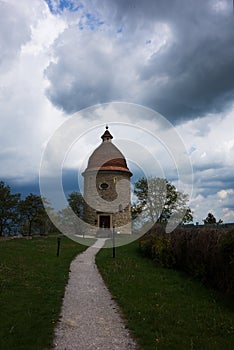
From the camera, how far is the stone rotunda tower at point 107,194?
3103 centimetres

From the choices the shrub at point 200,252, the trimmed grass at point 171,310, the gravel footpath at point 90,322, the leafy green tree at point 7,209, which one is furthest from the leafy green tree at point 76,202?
the gravel footpath at point 90,322

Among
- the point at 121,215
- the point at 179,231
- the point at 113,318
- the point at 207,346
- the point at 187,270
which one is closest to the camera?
the point at 207,346

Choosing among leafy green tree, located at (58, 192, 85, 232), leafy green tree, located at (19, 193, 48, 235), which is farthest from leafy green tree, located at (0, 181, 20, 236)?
leafy green tree, located at (58, 192, 85, 232)

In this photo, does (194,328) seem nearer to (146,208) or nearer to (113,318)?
(113,318)

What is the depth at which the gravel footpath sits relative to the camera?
4.60 metres

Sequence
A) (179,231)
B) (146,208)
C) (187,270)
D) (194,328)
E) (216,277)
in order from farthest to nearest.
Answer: (146,208), (179,231), (187,270), (216,277), (194,328)

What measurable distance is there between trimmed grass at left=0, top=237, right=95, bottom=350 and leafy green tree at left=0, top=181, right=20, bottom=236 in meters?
22.4

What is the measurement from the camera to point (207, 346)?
4.56 meters

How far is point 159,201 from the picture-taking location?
3766 centimetres

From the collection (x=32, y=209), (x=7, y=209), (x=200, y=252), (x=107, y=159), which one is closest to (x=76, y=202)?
(x=32, y=209)

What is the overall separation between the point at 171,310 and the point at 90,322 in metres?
1.83

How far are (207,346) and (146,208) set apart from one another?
33507mm

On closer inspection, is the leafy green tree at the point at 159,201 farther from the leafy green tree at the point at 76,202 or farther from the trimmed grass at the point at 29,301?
the trimmed grass at the point at 29,301

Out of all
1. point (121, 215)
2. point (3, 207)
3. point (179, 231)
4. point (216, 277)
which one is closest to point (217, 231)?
point (216, 277)
